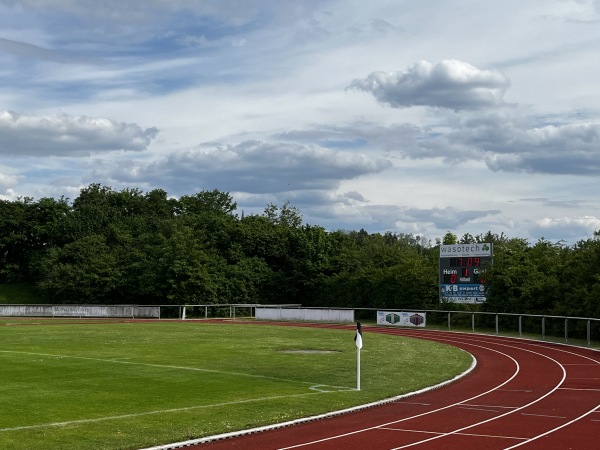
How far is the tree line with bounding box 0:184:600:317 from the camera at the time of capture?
63781 mm

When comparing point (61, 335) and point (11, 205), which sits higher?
point (11, 205)

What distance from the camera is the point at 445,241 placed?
274 feet

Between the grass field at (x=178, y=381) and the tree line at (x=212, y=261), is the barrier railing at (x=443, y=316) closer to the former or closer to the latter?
the tree line at (x=212, y=261)

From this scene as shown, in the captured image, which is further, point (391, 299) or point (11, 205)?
point (11, 205)

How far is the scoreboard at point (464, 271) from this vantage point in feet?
175

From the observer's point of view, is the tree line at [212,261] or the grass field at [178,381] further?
the tree line at [212,261]

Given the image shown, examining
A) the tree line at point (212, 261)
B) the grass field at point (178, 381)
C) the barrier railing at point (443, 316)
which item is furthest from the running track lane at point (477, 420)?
the tree line at point (212, 261)

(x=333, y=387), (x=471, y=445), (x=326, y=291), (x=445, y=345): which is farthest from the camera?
(x=326, y=291)

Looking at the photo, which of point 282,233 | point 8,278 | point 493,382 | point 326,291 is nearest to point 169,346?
point 493,382

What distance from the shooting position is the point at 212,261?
264ft

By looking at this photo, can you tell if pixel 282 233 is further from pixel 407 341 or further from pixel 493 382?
pixel 493 382

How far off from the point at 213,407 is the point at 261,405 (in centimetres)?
131

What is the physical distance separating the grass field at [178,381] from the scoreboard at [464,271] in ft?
35.0

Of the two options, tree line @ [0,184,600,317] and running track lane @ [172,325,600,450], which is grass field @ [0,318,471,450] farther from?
tree line @ [0,184,600,317]
